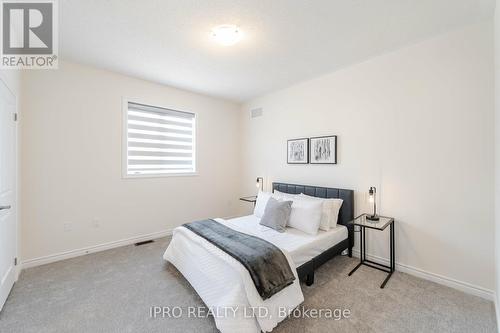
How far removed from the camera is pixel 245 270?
1.70 metres

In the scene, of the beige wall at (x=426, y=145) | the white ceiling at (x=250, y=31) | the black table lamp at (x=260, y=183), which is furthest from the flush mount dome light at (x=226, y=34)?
the black table lamp at (x=260, y=183)

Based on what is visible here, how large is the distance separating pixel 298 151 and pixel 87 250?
11.4ft

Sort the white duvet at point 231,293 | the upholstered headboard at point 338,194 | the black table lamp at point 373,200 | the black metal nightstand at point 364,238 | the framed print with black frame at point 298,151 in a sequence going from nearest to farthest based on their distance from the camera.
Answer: the white duvet at point 231,293 → the black metal nightstand at point 364,238 → the black table lamp at point 373,200 → the upholstered headboard at point 338,194 → the framed print with black frame at point 298,151

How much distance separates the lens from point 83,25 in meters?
2.13

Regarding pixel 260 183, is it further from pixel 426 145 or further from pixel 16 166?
pixel 16 166

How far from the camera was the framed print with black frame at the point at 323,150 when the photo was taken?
124 inches

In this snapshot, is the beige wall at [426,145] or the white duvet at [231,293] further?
the beige wall at [426,145]

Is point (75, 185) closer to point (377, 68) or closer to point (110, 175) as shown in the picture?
point (110, 175)

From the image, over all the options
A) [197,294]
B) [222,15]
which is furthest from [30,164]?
[222,15]

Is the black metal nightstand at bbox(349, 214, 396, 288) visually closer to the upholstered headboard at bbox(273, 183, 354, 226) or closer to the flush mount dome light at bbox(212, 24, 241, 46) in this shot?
the upholstered headboard at bbox(273, 183, 354, 226)

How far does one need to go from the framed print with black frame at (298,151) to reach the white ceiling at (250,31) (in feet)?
3.51

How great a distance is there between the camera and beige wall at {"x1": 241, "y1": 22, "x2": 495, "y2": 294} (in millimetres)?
2082

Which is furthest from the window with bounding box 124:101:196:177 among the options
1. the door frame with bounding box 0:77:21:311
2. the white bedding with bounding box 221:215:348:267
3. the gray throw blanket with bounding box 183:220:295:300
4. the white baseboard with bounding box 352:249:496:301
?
the white baseboard with bounding box 352:249:496:301

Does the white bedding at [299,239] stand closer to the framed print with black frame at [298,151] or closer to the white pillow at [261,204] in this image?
the white pillow at [261,204]
